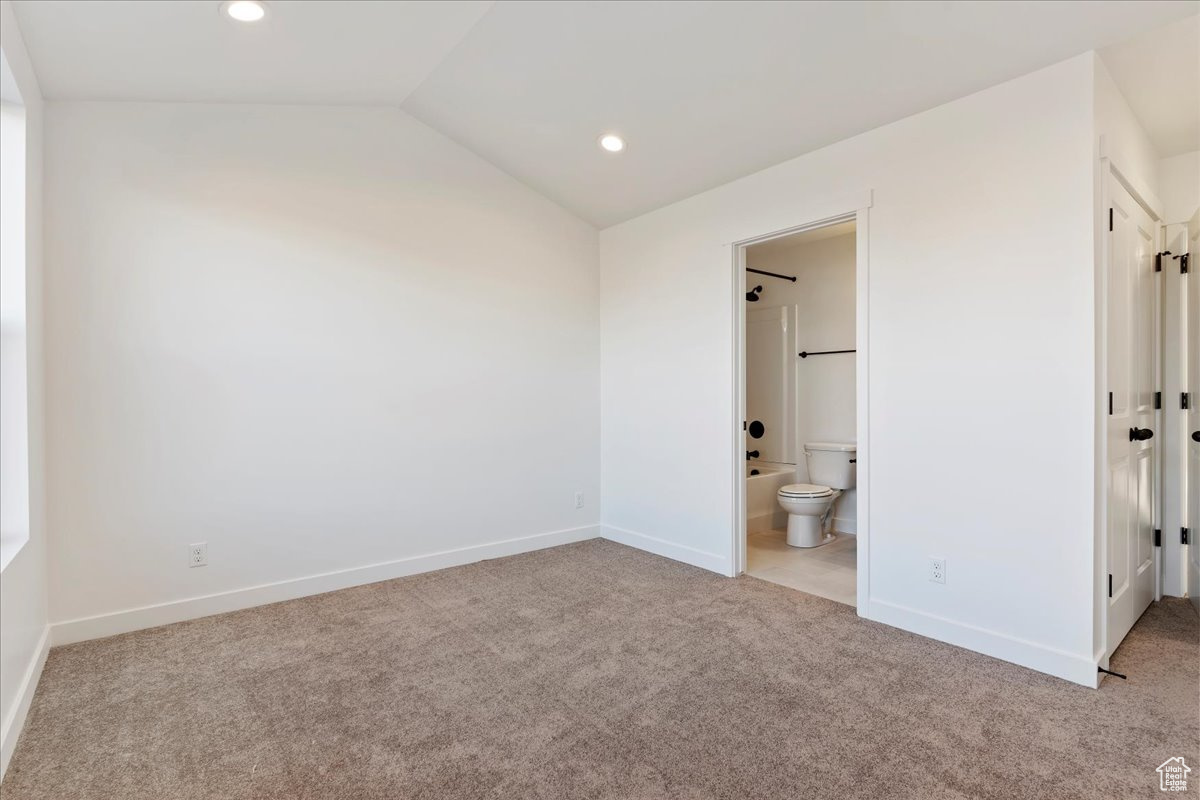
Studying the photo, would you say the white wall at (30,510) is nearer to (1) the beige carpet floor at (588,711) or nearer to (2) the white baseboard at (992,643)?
(1) the beige carpet floor at (588,711)

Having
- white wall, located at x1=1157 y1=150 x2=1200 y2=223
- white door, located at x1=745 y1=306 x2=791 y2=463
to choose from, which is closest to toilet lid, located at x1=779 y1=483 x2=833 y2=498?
white door, located at x1=745 y1=306 x2=791 y2=463

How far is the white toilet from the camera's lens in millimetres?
4195

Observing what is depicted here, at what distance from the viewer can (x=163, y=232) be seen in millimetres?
→ 2908

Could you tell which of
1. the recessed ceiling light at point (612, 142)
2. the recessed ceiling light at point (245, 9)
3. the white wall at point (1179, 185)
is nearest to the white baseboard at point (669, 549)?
the recessed ceiling light at point (612, 142)

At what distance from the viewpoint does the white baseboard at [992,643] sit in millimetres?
2238

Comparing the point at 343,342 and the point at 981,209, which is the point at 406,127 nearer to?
the point at 343,342

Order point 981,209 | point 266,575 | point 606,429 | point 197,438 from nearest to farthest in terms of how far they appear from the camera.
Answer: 1. point 981,209
2. point 197,438
3. point 266,575
4. point 606,429

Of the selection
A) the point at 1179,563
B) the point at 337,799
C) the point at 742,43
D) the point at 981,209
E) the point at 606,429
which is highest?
the point at 742,43

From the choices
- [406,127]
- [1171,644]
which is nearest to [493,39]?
[406,127]

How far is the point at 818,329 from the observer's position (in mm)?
4961

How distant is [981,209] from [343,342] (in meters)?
3.22

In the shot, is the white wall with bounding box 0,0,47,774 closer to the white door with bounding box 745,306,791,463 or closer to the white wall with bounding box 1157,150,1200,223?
the white door with bounding box 745,306,791,463

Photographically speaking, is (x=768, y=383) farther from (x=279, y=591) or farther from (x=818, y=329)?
(x=279, y=591)

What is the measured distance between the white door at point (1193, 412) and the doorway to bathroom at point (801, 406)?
5.19 ft
